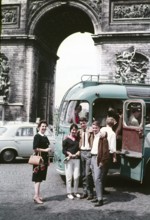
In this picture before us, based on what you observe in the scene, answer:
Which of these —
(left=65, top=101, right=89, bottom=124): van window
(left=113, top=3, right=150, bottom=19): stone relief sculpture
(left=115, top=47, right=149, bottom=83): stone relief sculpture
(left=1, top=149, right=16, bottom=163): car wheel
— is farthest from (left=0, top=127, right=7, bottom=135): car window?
(left=113, top=3, right=150, bottom=19): stone relief sculpture

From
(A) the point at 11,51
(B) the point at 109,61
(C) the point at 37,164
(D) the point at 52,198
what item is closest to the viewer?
(C) the point at 37,164

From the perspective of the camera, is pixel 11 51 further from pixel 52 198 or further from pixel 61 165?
pixel 52 198

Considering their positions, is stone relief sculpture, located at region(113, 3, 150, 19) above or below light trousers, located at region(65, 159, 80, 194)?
above

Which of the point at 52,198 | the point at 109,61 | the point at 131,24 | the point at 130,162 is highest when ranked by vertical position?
the point at 131,24

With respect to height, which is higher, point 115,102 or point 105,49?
point 105,49

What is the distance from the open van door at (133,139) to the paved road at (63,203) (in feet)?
1.91

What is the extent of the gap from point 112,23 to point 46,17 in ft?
14.9

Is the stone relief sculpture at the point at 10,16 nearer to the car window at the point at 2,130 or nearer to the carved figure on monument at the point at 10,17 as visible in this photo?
the carved figure on monument at the point at 10,17

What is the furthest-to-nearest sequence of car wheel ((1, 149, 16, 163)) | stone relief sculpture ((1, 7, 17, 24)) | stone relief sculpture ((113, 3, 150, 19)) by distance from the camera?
stone relief sculpture ((1, 7, 17, 24)) → stone relief sculpture ((113, 3, 150, 19)) → car wheel ((1, 149, 16, 163))

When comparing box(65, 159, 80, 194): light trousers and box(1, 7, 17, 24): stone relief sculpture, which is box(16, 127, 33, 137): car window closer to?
box(65, 159, 80, 194): light trousers

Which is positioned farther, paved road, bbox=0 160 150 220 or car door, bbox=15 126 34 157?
car door, bbox=15 126 34 157

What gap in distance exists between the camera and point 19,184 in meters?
10.1

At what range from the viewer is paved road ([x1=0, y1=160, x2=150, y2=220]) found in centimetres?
701

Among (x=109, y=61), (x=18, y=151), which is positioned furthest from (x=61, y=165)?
(x=109, y=61)
